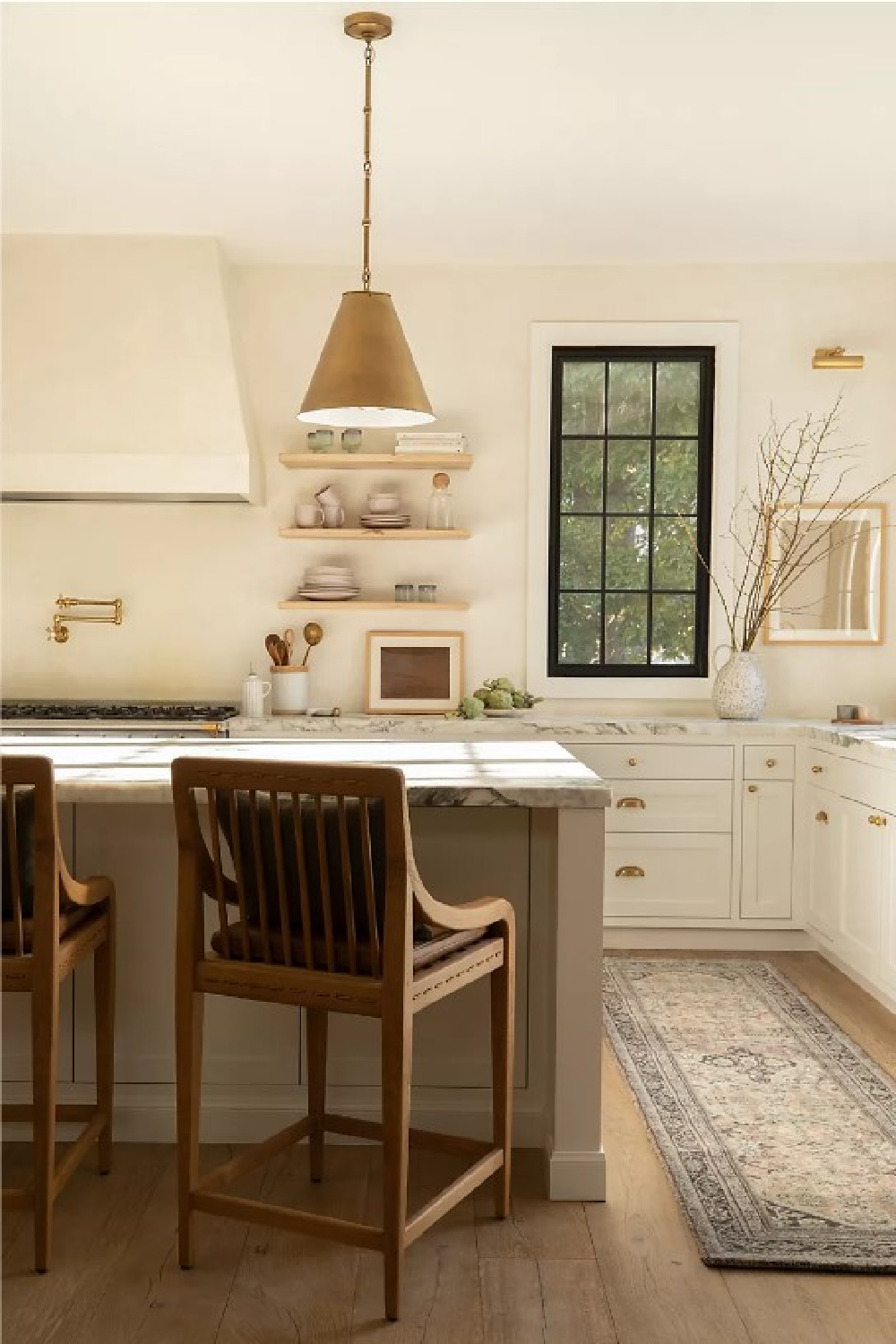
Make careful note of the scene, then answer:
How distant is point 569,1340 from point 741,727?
3.26m

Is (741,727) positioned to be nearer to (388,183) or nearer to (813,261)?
(813,261)

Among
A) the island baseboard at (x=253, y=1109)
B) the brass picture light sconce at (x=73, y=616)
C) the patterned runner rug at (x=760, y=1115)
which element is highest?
the brass picture light sconce at (x=73, y=616)

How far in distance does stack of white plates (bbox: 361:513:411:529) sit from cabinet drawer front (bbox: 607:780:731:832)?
142cm

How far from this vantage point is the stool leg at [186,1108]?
2523 millimetres

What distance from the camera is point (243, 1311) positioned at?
7.86ft

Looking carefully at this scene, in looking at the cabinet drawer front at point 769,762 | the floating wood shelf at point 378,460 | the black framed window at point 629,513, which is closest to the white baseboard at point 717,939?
Result: the cabinet drawer front at point 769,762

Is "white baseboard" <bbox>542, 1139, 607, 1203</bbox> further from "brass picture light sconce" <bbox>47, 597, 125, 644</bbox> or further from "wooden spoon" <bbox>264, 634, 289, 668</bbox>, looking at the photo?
"brass picture light sconce" <bbox>47, 597, 125, 644</bbox>

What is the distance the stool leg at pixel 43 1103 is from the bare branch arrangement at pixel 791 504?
3.82 metres

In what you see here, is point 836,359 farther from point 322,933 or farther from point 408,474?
point 322,933

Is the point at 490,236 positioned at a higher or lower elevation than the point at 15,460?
higher

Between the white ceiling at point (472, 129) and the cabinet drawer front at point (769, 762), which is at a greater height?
the white ceiling at point (472, 129)

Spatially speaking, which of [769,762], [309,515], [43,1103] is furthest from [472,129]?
[43,1103]

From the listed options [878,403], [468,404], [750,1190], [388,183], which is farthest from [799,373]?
[750,1190]

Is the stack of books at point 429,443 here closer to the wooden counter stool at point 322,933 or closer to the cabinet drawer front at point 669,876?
the cabinet drawer front at point 669,876
